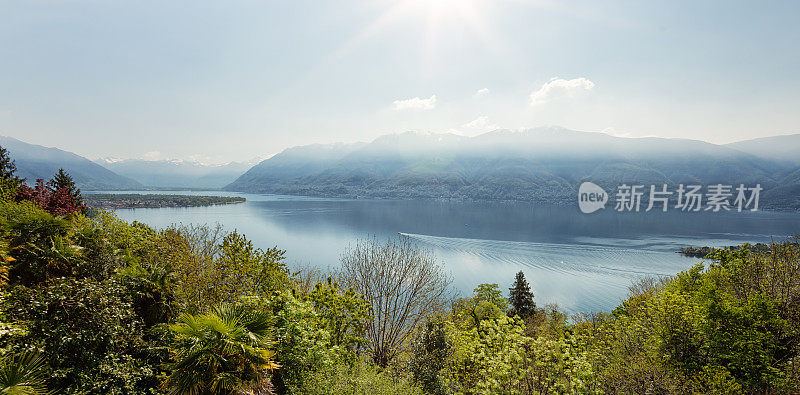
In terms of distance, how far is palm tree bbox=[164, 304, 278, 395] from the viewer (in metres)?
5.57

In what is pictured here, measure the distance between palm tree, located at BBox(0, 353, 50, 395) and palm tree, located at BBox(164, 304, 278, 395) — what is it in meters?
1.87

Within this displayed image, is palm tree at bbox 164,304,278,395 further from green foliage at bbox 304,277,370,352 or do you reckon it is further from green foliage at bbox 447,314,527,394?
green foliage at bbox 447,314,527,394

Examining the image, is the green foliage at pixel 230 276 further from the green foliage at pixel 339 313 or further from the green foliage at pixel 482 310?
the green foliage at pixel 482 310

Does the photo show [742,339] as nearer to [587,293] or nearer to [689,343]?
[689,343]

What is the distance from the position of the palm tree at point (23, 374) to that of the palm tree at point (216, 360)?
1870mm

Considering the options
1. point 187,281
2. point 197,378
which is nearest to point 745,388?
point 197,378

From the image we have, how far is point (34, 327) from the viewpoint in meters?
5.98

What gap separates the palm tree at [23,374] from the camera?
4.74 meters

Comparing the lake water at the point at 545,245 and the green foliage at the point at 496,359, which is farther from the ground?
the green foliage at the point at 496,359

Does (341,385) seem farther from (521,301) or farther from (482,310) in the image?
(521,301)

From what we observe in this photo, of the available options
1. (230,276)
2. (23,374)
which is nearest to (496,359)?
(230,276)

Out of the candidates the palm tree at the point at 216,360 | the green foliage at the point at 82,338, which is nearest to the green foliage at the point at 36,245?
the green foliage at the point at 82,338

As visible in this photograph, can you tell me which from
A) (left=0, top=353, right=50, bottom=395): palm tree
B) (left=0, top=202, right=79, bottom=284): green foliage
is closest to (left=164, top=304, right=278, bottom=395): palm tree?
(left=0, top=353, right=50, bottom=395): palm tree

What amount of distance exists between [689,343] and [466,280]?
110 ft
